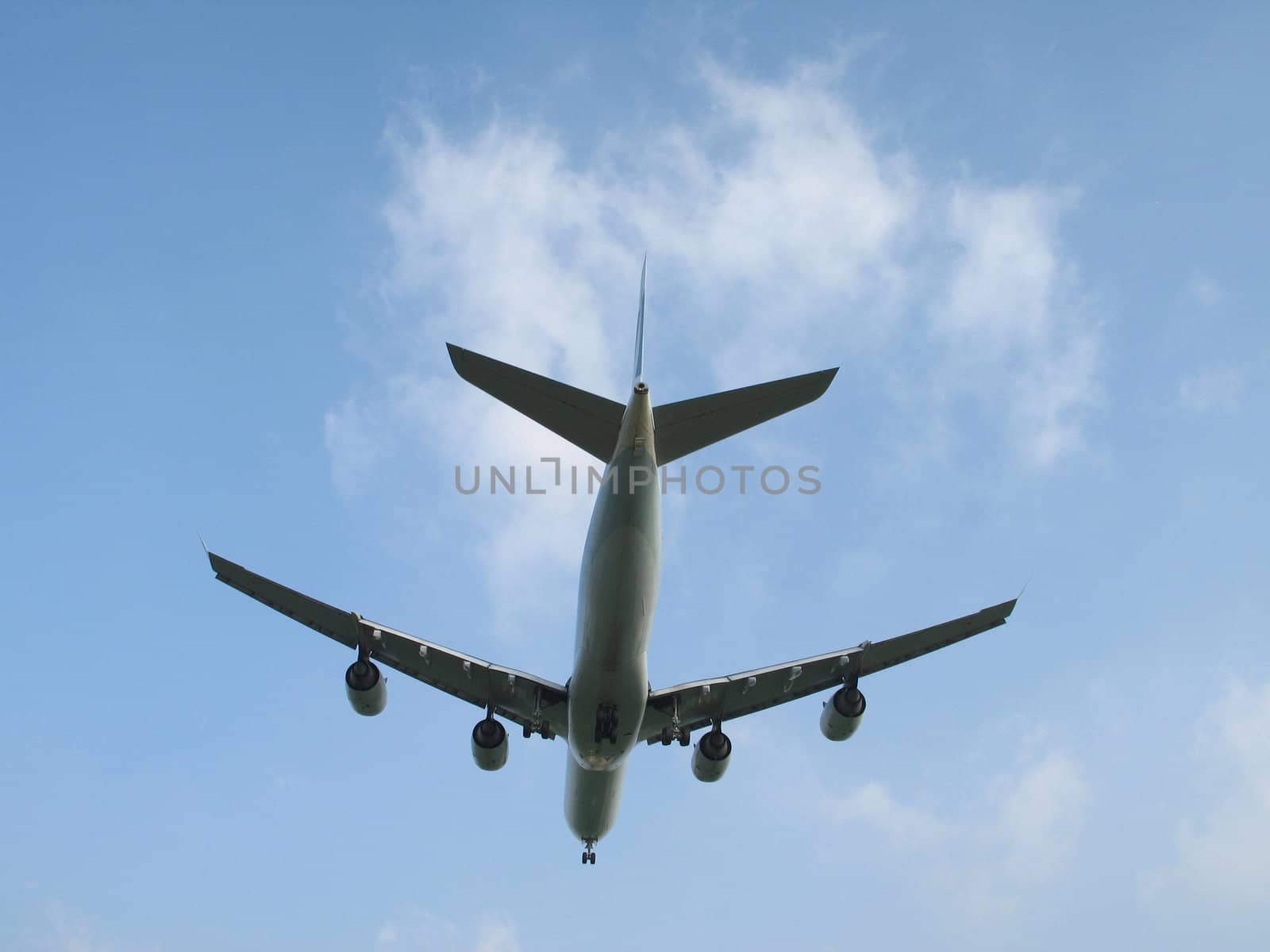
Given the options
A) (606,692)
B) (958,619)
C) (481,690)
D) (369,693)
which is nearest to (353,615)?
(369,693)

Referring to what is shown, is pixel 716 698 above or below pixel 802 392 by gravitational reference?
below

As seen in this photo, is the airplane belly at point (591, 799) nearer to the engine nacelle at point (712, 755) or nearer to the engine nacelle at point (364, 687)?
the engine nacelle at point (712, 755)

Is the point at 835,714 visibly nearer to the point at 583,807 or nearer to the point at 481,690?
the point at 583,807

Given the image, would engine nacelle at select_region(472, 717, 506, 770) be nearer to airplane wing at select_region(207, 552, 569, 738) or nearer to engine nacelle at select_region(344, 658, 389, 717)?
airplane wing at select_region(207, 552, 569, 738)

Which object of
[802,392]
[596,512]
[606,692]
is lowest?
[606,692]

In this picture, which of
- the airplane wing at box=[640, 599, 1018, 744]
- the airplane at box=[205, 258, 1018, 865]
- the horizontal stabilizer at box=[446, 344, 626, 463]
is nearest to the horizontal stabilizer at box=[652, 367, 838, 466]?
the airplane at box=[205, 258, 1018, 865]

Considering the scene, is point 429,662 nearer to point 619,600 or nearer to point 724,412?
point 619,600

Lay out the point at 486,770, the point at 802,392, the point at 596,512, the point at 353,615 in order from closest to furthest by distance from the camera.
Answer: the point at 596,512 → the point at 802,392 → the point at 353,615 → the point at 486,770
